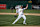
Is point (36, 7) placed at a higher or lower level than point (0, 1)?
lower

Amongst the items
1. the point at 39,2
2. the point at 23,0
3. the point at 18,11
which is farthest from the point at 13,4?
the point at 18,11

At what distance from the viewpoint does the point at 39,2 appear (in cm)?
2098

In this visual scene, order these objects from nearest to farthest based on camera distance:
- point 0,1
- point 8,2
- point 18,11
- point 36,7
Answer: point 18,11 < point 0,1 < point 8,2 < point 36,7

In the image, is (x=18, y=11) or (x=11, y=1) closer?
(x=18, y=11)

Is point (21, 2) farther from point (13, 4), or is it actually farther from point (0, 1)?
point (0, 1)

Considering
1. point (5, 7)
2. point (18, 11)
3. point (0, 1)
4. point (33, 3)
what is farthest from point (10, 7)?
point (18, 11)

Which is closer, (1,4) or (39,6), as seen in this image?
(1,4)

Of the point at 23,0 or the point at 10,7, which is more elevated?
the point at 23,0

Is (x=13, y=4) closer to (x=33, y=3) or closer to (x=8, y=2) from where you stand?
(x=8, y=2)

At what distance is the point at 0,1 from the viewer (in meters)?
17.3

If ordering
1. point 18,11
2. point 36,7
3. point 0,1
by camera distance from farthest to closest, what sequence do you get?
point 36,7, point 0,1, point 18,11

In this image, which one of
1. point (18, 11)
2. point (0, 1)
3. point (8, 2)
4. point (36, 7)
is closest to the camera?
point (18, 11)

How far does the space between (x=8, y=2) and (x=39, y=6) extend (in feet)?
20.8

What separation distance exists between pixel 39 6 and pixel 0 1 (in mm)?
7920
